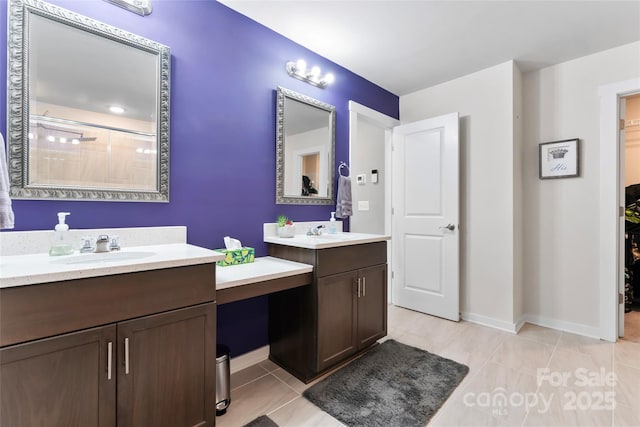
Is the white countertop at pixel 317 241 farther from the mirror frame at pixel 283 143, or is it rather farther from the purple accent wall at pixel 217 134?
the mirror frame at pixel 283 143

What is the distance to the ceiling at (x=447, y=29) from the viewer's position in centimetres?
190

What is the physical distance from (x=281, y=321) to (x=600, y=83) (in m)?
3.22

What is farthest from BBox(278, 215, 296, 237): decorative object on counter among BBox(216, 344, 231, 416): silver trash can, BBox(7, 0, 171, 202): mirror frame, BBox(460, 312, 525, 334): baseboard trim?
BBox(460, 312, 525, 334): baseboard trim

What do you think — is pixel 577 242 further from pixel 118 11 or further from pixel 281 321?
pixel 118 11

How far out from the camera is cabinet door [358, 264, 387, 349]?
210 cm

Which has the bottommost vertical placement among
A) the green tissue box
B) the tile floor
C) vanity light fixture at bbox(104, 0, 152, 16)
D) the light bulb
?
the tile floor

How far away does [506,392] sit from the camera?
1.71 meters

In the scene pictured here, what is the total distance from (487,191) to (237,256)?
2322 millimetres

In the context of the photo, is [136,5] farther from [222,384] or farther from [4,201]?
[222,384]

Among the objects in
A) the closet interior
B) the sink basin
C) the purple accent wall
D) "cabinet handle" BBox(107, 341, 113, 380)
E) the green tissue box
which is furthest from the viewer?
the closet interior

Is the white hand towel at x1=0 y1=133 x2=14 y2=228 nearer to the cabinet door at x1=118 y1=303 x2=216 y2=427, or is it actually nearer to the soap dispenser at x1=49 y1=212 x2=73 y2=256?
the soap dispenser at x1=49 y1=212 x2=73 y2=256

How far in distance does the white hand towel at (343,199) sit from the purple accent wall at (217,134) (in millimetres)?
441

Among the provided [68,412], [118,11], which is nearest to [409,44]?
[118,11]

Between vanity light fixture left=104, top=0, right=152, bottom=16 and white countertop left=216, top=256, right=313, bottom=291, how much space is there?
4.83 feet
